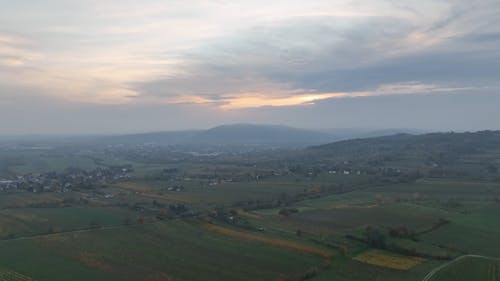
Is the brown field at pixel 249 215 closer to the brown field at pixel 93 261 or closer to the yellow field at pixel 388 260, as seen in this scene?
the yellow field at pixel 388 260

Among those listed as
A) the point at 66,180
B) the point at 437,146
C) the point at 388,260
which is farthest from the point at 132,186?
the point at 437,146

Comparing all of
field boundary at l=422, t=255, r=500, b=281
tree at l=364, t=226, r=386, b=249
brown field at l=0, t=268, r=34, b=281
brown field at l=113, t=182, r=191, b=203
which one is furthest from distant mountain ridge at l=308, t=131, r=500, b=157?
brown field at l=0, t=268, r=34, b=281

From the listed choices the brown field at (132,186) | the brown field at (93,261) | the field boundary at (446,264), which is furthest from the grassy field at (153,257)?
the brown field at (132,186)

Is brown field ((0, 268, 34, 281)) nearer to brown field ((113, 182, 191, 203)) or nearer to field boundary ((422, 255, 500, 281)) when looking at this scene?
field boundary ((422, 255, 500, 281))

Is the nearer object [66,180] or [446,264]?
[446,264]

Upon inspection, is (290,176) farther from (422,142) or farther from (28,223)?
(422,142)

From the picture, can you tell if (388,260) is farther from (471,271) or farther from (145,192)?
(145,192)
